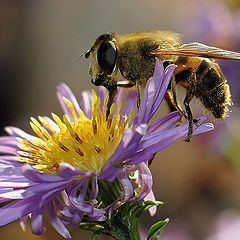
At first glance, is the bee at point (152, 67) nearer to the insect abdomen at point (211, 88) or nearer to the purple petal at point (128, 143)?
the insect abdomen at point (211, 88)

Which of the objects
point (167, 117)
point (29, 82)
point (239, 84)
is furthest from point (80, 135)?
point (29, 82)

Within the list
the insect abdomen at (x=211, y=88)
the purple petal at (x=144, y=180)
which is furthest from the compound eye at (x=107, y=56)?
the purple petal at (x=144, y=180)

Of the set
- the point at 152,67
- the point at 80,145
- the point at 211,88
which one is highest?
the point at 152,67

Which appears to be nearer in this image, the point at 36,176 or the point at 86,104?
the point at 36,176

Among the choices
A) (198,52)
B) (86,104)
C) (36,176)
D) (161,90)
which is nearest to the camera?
(36,176)

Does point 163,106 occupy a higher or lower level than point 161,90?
lower

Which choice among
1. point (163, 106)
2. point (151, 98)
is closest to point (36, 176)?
point (151, 98)

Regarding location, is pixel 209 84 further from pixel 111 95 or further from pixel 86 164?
pixel 86 164
